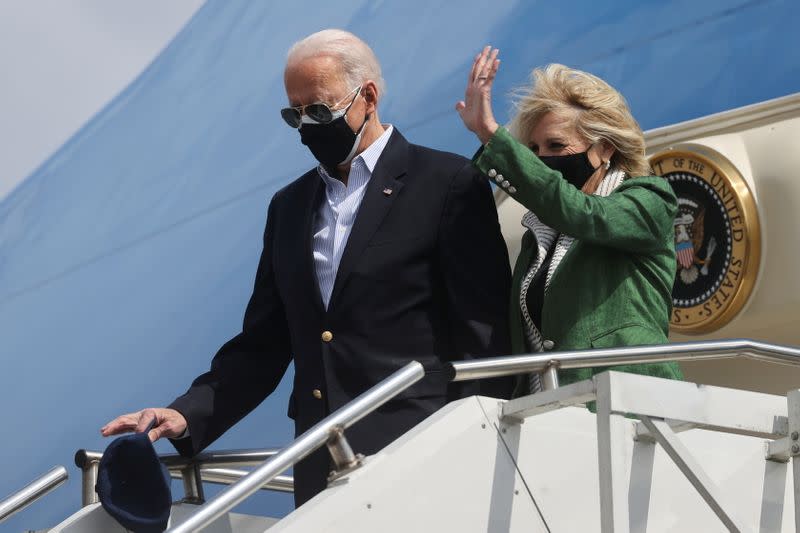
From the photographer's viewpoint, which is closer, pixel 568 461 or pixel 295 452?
pixel 295 452

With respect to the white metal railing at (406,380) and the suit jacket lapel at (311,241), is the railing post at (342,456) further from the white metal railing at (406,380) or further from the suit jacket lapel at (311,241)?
the suit jacket lapel at (311,241)

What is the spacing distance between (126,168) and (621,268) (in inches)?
243

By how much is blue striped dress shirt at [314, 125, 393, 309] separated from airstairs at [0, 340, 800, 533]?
1.84ft

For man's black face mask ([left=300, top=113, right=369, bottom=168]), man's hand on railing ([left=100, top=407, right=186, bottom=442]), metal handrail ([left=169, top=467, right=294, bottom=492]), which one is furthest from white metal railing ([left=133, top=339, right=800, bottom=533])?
metal handrail ([left=169, top=467, right=294, bottom=492])

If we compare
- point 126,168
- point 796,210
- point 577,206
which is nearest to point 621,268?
point 577,206

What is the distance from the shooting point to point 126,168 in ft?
28.1

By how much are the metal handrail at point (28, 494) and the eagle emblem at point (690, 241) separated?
2.14 m

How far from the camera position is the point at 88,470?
3.31 meters

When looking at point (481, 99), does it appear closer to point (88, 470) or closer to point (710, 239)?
point (88, 470)

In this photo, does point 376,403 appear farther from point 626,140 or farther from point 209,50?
point 209,50

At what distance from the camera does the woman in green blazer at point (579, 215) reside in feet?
9.12

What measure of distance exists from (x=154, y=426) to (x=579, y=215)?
3.77 ft

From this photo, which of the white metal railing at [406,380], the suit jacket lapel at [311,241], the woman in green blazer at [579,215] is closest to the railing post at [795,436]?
the white metal railing at [406,380]

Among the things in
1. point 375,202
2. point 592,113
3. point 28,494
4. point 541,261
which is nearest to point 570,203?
point 541,261
